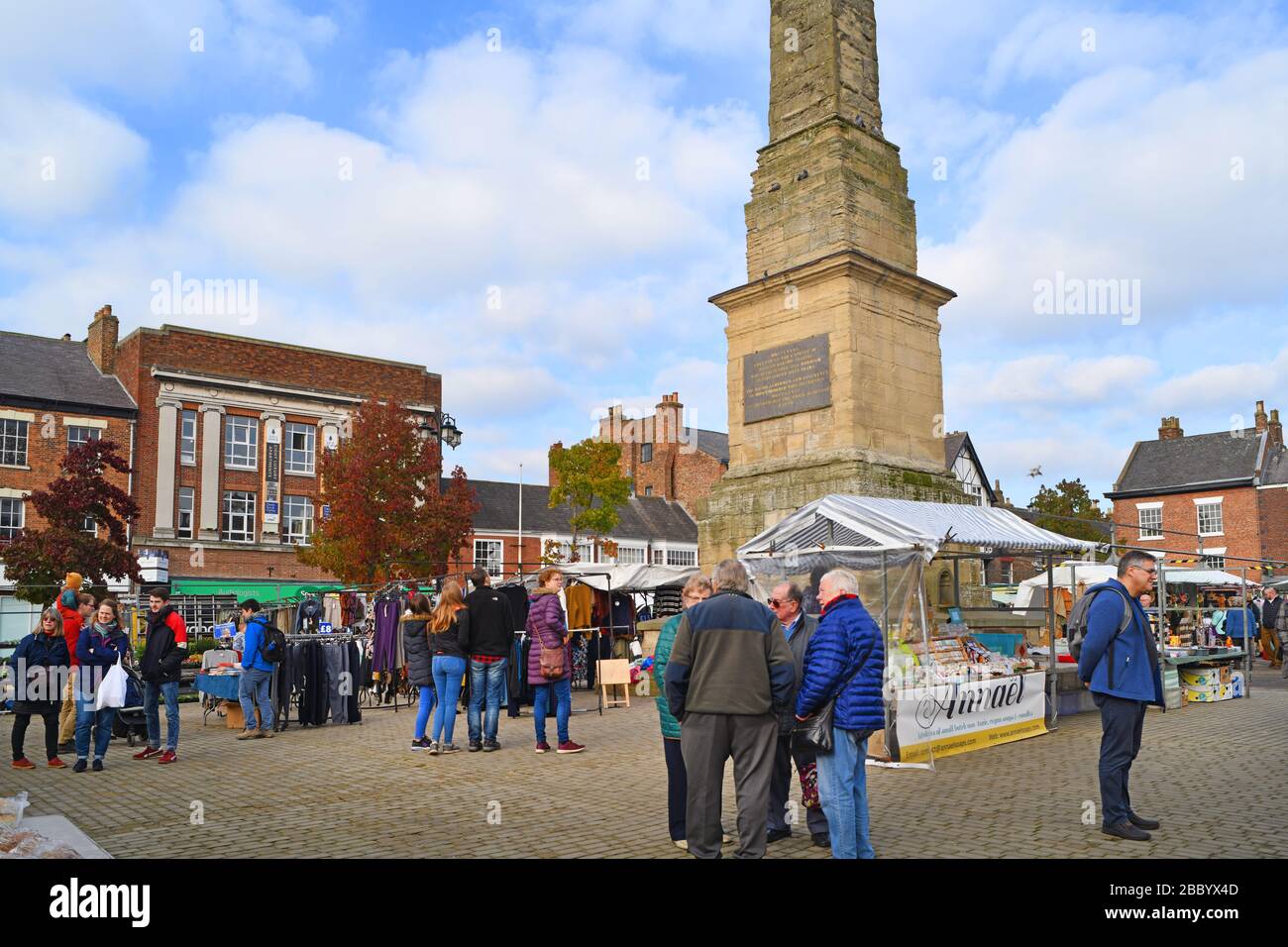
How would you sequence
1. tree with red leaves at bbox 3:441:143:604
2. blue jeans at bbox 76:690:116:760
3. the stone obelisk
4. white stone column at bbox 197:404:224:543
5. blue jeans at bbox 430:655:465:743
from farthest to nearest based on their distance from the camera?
1. white stone column at bbox 197:404:224:543
2. tree with red leaves at bbox 3:441:143:604
3. the stone obelisk
4. blue jeans at bbox 430:655:465:743
5. blue jeans at bbox 76:690:116:760

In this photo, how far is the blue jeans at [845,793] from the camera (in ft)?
19.6

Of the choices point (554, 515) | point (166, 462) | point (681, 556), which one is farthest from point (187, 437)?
point (681, 556)

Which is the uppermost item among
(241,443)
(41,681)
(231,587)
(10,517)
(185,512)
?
(241,443)

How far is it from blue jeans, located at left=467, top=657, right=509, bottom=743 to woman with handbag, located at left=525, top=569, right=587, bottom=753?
1.43ft

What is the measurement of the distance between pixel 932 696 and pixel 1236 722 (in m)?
5.73

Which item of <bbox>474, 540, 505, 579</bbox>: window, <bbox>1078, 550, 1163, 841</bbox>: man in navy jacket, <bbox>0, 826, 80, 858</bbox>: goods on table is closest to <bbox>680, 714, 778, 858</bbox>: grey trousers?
<bbox>1078, 550, 1163, 841</bbox>: man in navy jacket

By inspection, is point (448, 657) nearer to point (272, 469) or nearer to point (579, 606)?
point (579, 606)

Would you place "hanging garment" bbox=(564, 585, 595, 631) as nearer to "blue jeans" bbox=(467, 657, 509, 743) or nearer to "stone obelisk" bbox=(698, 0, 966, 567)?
"stone obelisk" bbox=(698, 0, 966, 567)

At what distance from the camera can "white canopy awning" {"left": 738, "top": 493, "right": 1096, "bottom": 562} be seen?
10820mm

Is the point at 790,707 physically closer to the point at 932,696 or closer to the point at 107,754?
the point at 932,696

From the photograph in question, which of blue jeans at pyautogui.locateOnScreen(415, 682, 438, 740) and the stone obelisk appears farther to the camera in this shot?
the stone obelisk

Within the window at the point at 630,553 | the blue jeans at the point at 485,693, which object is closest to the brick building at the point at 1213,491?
the window at the point at 630,553

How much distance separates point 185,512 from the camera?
42.9 meters

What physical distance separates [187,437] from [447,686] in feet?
119
